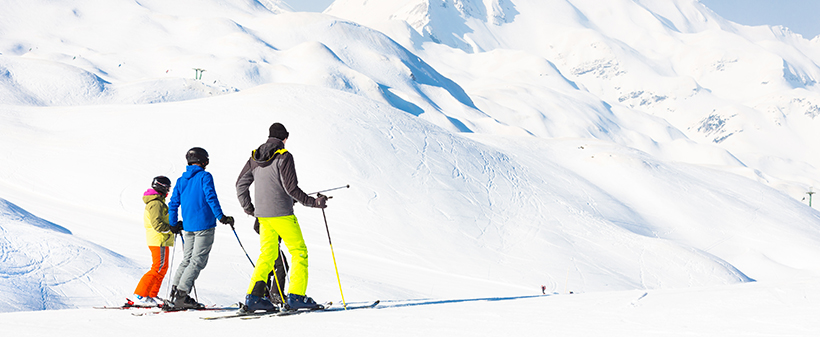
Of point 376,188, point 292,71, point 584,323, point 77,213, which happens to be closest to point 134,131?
point 77,213

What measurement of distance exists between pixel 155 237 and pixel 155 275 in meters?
0.44

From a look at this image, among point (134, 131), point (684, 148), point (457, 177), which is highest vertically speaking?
point (134, 131)

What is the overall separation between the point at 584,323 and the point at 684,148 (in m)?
135

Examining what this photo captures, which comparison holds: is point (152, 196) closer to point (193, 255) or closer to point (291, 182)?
point (193, 255)

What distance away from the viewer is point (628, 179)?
1250 inches

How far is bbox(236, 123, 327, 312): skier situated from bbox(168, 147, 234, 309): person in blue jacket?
0.69 metres

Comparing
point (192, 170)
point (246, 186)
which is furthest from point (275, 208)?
point (192, 170)

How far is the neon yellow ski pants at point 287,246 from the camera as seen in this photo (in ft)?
19.9

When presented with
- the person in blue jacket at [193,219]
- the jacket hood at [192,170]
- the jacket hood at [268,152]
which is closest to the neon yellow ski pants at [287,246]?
the jacket hood at [268,152]

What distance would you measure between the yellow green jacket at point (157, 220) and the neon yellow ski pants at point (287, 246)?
5.62ft

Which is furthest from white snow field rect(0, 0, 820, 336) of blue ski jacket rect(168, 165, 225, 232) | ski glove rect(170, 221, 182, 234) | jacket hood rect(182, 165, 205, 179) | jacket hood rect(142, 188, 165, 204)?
jacket hood rect(182, 165, 205, 179)

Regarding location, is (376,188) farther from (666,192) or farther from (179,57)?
(179,57)

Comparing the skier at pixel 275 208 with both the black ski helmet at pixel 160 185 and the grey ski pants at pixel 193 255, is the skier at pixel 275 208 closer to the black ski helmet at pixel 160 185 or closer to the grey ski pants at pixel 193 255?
the grey ski pants at pixel 193 255

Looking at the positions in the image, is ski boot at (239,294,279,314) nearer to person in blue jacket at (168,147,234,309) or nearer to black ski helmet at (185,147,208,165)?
person in blue jacket at (168,147,234,309)
